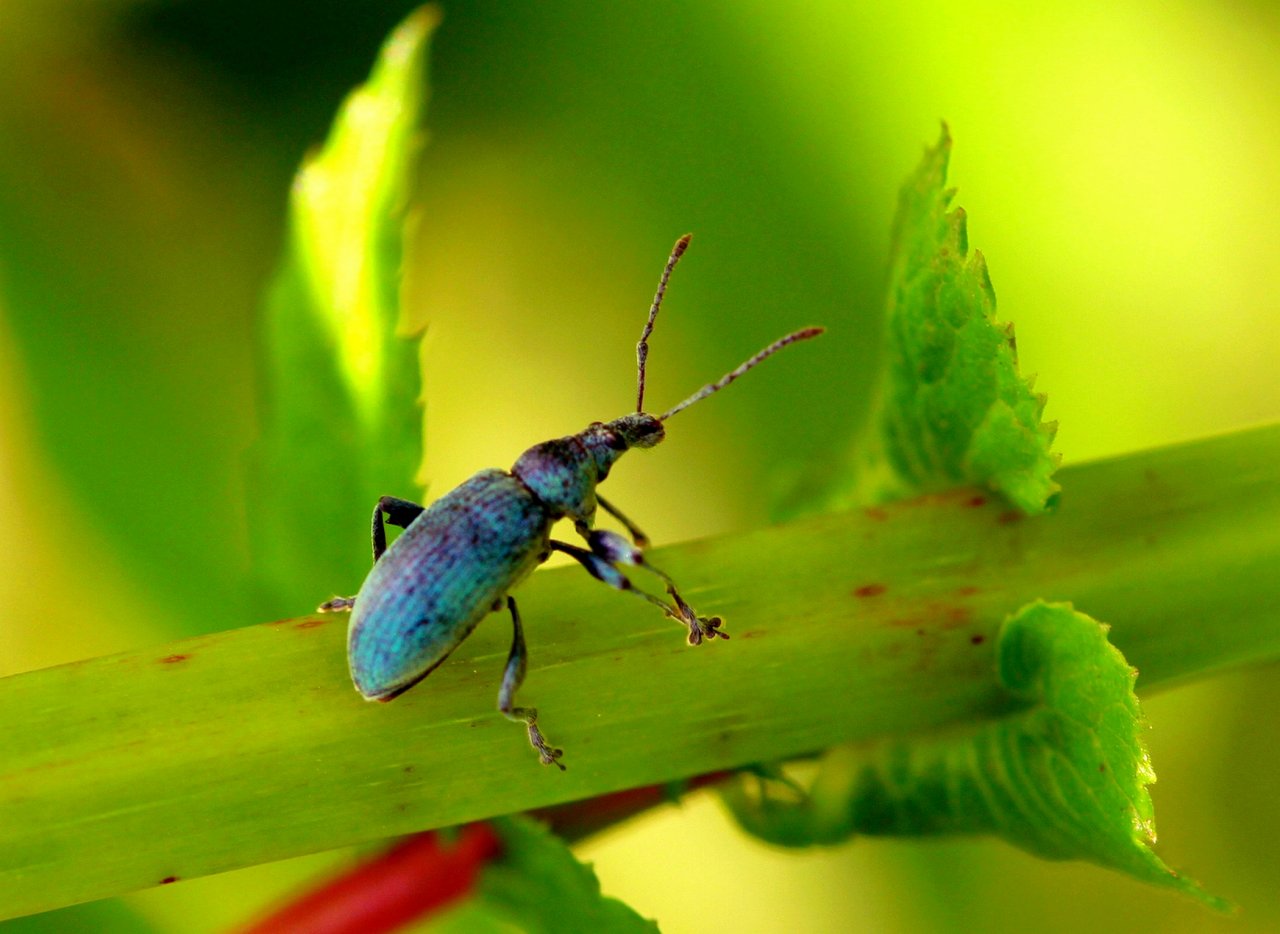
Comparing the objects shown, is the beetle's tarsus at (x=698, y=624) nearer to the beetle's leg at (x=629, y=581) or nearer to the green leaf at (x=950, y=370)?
the beetle's leg at (x=629, y=581)

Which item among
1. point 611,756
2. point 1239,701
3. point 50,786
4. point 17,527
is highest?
point 611,756

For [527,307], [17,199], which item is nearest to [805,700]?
[527,307]

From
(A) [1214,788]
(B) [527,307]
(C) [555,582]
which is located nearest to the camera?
(C) [555,582]

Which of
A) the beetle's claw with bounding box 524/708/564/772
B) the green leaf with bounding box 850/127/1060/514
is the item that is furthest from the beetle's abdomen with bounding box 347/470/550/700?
the green leaf with bounding box 850/127/1060/514

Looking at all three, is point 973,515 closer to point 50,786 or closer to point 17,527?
point 50,786

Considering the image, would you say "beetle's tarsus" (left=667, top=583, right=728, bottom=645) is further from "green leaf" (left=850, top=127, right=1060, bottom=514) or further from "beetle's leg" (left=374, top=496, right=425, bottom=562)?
"beetle's leg" (left=374, top=496, right=425, bottom=562)

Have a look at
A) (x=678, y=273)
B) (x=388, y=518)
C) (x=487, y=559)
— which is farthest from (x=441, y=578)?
(x=678, y=273)
